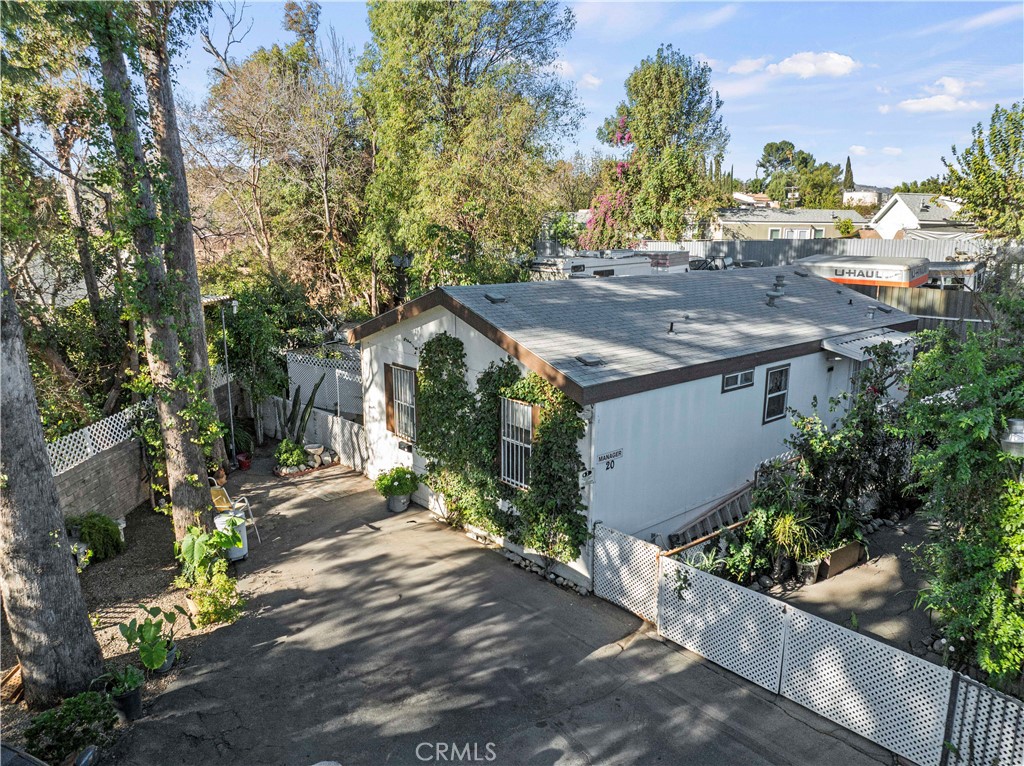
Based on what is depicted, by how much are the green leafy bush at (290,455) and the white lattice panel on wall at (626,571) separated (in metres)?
8.09

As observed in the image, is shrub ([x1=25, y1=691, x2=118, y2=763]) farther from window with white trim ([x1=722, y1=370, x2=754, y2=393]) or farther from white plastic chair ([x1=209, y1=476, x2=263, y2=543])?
window with white trim ([x1=722, y1=370, x2=754, y2=393])

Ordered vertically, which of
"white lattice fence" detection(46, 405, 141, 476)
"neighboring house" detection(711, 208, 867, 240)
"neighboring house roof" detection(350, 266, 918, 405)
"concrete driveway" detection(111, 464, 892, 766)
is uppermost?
"neighboring house" detection(711, 208, 867, 240)

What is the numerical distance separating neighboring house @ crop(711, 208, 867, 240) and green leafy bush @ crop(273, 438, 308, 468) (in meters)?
42.2

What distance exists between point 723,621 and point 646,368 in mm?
3696

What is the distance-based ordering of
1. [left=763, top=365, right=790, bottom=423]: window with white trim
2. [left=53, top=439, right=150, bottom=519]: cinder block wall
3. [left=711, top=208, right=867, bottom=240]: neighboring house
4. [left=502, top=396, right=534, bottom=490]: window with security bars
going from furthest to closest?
[left=711, top=208, right=867, bottom=240]: neighboring house → [left=763, top=365, right=790, bottom=423]: window with white trim → [left=53, top=439, right=150, bottom=519]: cinder block wall → [left=502, top=396, right=534, bottom=490]: window with security bars

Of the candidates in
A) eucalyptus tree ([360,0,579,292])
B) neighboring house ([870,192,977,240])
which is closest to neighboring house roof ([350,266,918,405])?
eucalyptus tree ([360,0,579,292])

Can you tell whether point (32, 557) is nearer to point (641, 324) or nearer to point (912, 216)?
point (641, 324)

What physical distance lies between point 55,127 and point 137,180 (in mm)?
2704

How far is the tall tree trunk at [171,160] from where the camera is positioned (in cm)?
1019

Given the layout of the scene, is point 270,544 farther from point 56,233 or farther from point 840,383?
point 840,383

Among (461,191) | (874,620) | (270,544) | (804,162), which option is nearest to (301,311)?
(461,191)

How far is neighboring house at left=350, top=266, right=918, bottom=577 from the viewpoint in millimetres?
9664

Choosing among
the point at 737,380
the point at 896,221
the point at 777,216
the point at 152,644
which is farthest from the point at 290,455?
the point at 896,221

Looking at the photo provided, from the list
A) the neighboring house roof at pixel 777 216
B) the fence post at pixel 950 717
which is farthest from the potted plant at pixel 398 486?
the neighboring house roof at pixel 777 216
